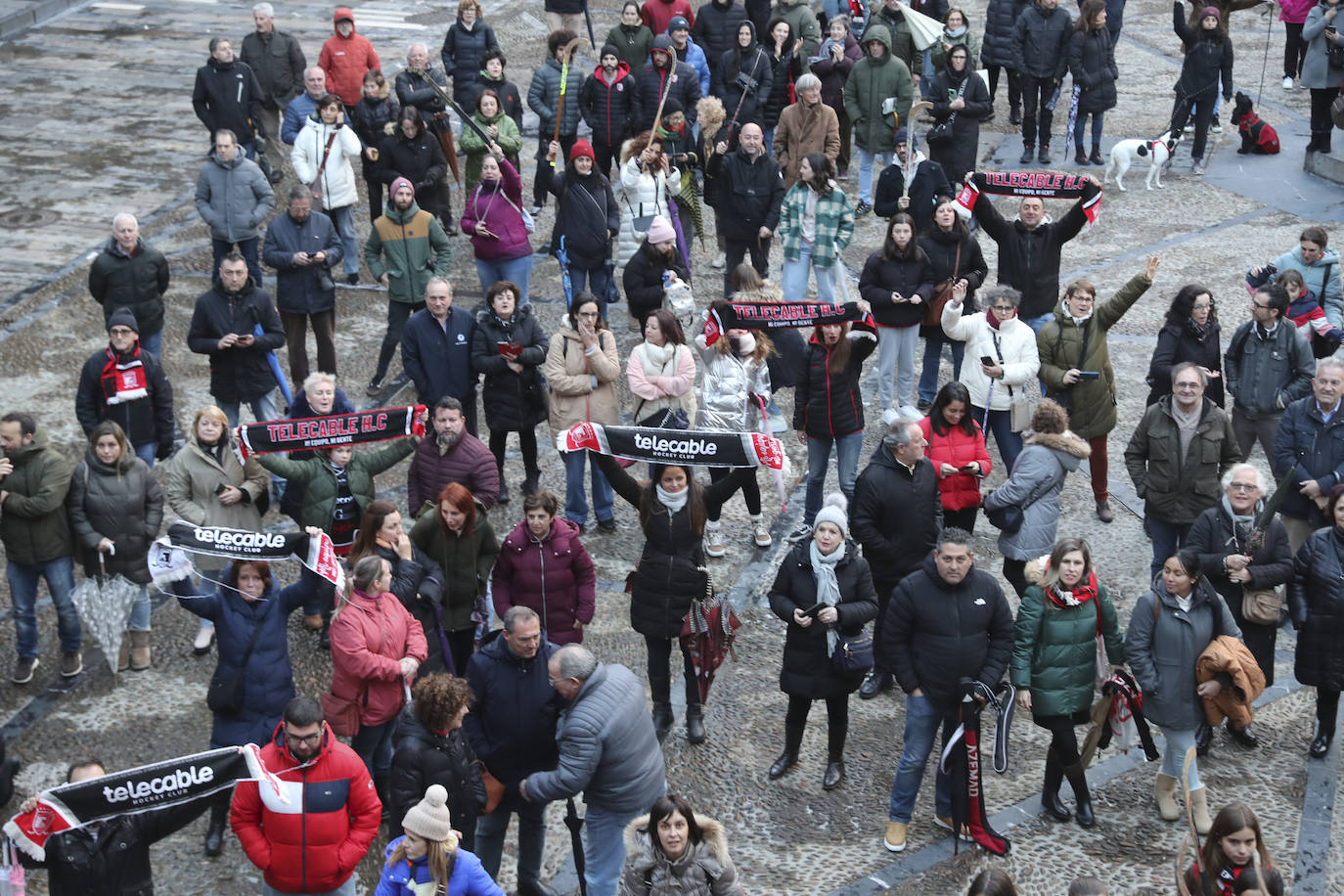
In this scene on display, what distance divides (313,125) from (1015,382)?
713 cm

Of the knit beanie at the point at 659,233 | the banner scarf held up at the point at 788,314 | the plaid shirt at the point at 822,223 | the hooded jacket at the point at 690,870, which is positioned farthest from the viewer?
the plaid shirt at the point at 822,223

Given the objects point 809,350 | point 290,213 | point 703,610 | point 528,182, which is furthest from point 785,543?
point 528,182

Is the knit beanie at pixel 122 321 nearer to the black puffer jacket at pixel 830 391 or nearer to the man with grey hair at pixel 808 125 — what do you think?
the black puffer jacket at pixel 830 391

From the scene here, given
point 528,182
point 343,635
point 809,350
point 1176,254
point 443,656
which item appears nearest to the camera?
point 343,635

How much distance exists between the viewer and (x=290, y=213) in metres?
12.7

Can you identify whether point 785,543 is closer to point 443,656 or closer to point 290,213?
point 443,656

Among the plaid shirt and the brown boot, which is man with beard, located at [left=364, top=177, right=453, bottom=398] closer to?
the plaid shirt

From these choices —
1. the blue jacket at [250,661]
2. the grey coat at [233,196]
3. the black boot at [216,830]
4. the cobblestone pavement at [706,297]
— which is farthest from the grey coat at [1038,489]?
the grey coat at [233,196]

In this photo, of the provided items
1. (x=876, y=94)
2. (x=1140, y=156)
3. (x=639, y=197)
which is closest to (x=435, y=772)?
(x=639, y=197)

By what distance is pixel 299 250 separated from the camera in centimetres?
1271

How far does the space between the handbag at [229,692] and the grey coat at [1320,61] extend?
579 inches

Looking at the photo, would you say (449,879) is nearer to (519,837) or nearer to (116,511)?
(519,837)

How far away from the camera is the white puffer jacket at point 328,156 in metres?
14.6

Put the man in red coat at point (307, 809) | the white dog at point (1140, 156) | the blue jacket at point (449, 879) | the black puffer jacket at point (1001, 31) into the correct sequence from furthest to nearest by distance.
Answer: the black puffer jacket at point (1001, 31), the white dog at point (1140, 156), the man in red coat at point (307, 809), the blue jacket at point (449, 879)
